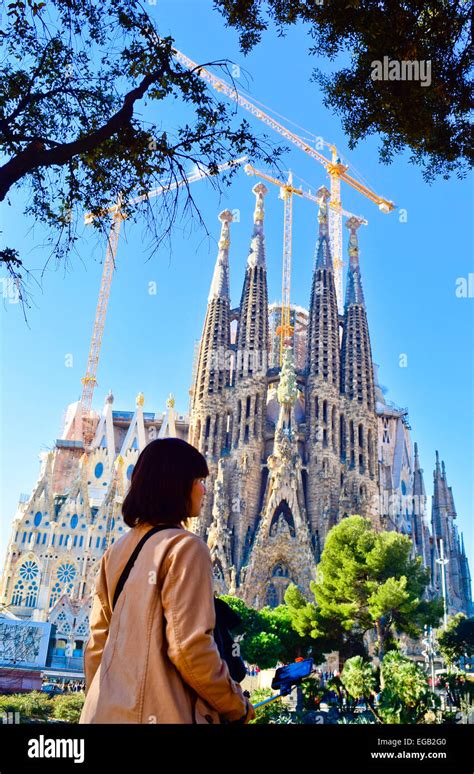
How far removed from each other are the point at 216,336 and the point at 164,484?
44655 millimetres

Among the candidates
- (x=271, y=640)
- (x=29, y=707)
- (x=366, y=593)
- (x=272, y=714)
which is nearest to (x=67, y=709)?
(x=29, y=707)

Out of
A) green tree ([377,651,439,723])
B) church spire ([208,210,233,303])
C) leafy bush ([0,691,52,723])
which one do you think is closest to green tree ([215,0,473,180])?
green tree ([377,651,439,723])

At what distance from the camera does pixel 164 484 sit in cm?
244

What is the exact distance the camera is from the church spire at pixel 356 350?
4616 cm

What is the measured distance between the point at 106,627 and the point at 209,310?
46.3 m

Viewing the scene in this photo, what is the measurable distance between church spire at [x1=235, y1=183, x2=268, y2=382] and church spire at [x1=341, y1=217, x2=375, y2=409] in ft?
19.0

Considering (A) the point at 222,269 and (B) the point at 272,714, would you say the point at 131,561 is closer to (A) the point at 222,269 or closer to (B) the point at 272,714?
(B) the point at 272,714

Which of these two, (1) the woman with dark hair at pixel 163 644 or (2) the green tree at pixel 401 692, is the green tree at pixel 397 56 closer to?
(1) the woman with dark hair at pixel 163 644

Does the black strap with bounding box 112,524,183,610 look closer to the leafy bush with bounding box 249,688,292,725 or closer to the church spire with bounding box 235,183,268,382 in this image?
A: the leafy bush with bounding box 249,688,292,725

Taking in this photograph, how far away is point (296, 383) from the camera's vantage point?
148 ft

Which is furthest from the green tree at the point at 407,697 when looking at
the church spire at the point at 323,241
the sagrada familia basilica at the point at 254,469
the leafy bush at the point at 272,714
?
the church spire at the point at 323,241

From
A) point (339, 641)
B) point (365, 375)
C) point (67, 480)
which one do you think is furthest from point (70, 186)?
point (67, 480)

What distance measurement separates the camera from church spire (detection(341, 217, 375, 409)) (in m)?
46.2

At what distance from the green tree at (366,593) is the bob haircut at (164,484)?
23.6 meters
